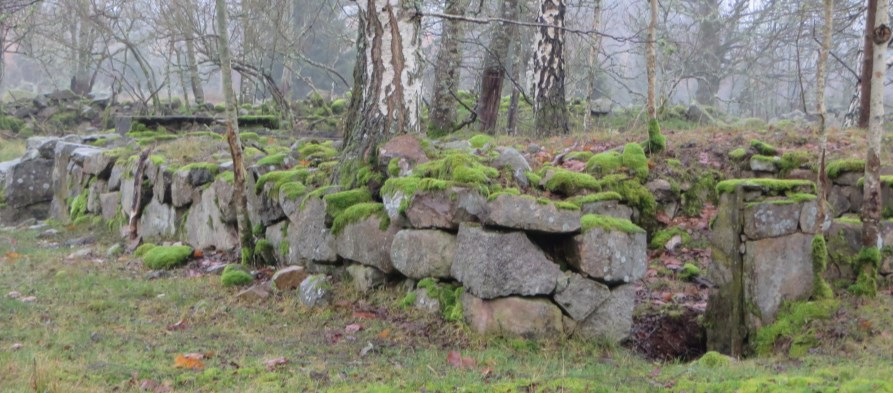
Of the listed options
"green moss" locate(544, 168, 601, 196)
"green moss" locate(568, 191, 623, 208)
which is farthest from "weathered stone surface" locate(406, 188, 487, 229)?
"green moss" locate(544, 168, 601, 196)

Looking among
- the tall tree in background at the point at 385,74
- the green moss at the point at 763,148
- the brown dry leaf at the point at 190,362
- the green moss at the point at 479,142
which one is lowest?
the brown dry leaf at the point at 190,362

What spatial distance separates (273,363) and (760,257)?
4065 millimetres

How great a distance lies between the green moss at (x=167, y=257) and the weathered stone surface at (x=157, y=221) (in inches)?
56.7

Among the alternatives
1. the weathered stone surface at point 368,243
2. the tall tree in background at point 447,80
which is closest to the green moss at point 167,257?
the weathered stone surface at point 368,243

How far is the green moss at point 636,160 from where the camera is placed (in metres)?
8.86

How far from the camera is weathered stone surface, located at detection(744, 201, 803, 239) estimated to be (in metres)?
6.36

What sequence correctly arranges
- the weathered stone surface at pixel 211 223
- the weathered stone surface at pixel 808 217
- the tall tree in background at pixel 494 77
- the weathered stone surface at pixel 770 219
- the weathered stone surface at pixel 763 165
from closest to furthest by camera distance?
the weathered stone surface at pixel 770 219, the weathered stone surface at pixel 808 217, the weathered stone surface at pixel 763 165, the weathered stone surface at pixel 211 223, the tall tree in background at pixel 494 77

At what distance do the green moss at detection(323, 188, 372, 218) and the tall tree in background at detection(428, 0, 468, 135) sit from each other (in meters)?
3.90

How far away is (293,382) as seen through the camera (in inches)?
196

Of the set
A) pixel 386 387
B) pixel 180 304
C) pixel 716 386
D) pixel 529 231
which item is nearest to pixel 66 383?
pixel 386 387

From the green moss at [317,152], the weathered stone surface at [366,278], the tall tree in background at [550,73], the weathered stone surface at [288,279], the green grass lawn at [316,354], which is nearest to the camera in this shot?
the green grass lawn at [316,354]

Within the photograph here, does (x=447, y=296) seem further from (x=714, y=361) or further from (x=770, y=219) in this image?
(x=770, y=219)

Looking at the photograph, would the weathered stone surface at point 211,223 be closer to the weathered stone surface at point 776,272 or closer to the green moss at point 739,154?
the green moss at point 739,154

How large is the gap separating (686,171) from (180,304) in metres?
5.99
